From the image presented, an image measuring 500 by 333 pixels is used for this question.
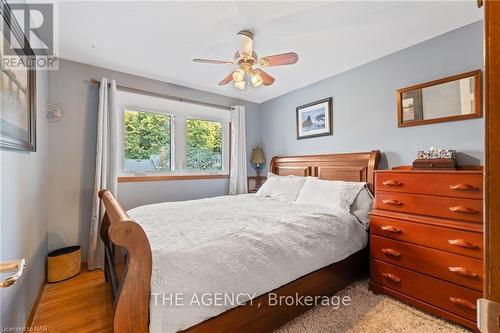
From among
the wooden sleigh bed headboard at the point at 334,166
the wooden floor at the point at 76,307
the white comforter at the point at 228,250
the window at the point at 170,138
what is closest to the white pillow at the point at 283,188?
the wooden sleigh bed headboard at the point at 334,166

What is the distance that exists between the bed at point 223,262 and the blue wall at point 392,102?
1112mm

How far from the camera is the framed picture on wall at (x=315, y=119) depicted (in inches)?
128

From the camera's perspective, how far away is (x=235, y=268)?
1.42 metres

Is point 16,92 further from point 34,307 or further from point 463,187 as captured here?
point 463,187

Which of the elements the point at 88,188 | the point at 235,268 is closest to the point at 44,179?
the point at 88,188

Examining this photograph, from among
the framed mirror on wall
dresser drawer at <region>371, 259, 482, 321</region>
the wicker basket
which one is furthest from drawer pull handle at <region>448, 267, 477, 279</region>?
the wicker basket

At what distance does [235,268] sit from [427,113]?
2390 millimetres

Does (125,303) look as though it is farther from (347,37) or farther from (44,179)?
(347,37)

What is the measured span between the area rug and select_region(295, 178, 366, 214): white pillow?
2.75 ft

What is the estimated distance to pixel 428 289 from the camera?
1.79m

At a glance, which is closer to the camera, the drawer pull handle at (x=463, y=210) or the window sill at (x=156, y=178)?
the drawer pull handle at (x=463, y=210)

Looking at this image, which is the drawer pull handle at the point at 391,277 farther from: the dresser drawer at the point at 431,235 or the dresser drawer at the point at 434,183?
the dresser drawer at the point at 434,183

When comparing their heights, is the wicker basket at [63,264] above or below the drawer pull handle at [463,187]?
below

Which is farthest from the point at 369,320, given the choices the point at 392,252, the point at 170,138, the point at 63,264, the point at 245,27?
the point at 170,138
